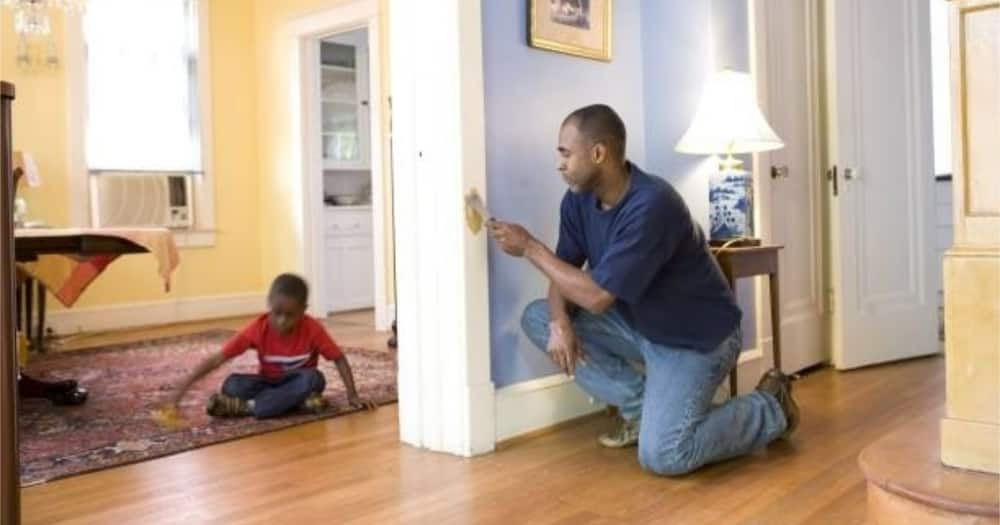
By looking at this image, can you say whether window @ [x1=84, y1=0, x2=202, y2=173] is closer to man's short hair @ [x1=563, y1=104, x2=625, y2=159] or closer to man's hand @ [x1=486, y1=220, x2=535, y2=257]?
man's hand @ [x1=486, y1=220, x2=535, y2=257]

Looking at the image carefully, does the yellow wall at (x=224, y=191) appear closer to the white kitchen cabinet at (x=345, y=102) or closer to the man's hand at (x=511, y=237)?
the white kitchen cabinet at (x=345, y=102)

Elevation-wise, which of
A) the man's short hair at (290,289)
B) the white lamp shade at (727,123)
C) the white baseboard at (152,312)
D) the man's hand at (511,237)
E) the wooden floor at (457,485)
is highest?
the white lamp shade at (727,123)

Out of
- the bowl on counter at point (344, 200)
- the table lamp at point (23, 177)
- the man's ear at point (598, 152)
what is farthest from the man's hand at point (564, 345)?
the bowl on counter at point (344, 200)

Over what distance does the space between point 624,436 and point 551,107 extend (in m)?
1.03

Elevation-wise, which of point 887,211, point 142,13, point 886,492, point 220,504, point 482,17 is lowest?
point 220,504

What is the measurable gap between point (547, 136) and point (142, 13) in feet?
13.9

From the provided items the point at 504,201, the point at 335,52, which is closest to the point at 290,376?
the point at 504,201

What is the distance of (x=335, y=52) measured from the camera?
705cm

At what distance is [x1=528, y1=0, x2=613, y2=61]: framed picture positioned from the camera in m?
2.70

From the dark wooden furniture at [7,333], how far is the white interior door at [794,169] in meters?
2.62

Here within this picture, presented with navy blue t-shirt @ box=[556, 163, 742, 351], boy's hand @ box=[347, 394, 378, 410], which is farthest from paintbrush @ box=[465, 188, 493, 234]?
boy's hand @ box=[347, 394, 378, 410]

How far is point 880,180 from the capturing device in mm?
3861

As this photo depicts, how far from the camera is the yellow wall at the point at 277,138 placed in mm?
6219

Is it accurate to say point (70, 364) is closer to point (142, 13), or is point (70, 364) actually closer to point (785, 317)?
point (142, 13)
